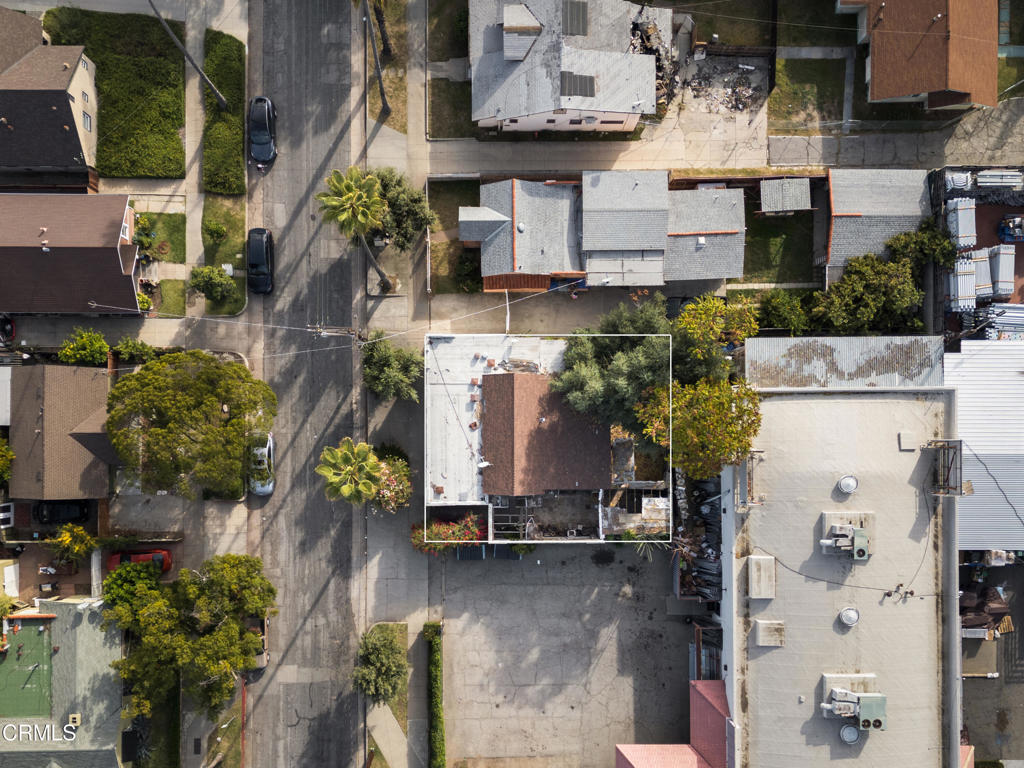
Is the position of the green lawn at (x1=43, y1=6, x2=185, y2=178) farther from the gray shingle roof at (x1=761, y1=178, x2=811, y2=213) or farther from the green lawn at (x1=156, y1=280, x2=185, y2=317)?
the gray shingle roof at (x1=761, y1=178, x2=811, y2=213)

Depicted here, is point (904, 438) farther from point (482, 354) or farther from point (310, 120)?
point (310, 120)

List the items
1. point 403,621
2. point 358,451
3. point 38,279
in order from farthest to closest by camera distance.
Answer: point 403,621 → point 38,279 → point 358,451

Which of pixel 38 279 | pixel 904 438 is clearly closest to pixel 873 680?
pixel 904 438

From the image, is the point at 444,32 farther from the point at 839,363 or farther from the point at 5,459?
the point at 5,459

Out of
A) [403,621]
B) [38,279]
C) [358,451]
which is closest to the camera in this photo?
[358,451]

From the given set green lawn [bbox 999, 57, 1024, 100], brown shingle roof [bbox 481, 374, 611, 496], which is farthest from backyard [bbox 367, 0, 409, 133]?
green lawn [bbox 999, 57, 1024, 100]

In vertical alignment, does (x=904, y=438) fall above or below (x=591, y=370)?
below
